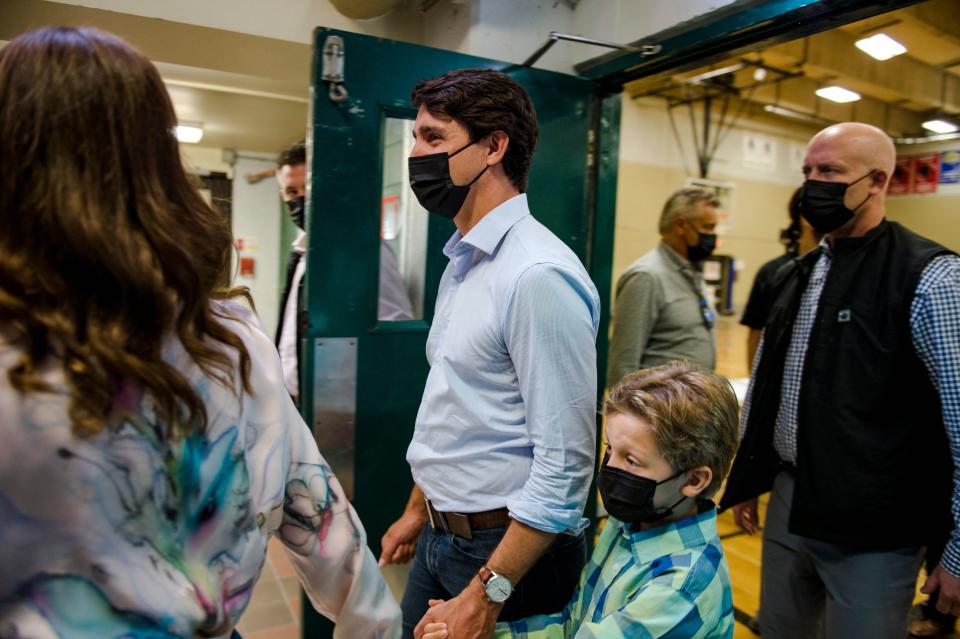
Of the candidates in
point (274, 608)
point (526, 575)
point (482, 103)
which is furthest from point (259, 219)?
point (526, 575)

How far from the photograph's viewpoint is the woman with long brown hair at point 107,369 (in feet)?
1.93

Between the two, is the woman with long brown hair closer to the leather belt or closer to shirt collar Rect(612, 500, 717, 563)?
the leather belt

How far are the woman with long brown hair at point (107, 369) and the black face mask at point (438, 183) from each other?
678 millimetres

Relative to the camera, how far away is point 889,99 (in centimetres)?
518

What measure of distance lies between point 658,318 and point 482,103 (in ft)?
4.97

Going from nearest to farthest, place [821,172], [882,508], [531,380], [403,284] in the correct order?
[531,380] < [882,508] < [821,172] < [403,284]

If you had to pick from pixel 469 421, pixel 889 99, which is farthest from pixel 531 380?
pixel 889 99

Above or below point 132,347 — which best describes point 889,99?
above

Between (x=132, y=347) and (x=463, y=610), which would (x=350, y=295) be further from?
(x=132, y=347)

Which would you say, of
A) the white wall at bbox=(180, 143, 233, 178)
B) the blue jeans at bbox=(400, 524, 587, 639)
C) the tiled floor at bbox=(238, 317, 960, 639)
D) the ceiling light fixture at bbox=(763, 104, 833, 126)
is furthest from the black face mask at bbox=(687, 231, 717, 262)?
the white wall at bbox=(180, 143, 233, 178)

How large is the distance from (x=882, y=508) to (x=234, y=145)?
685 cm

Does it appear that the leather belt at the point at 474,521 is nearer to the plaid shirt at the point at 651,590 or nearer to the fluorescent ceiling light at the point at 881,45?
the plaid shirt at the point at 651,590

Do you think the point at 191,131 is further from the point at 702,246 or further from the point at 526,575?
the point at 526,575

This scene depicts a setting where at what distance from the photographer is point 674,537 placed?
1.13 metres
